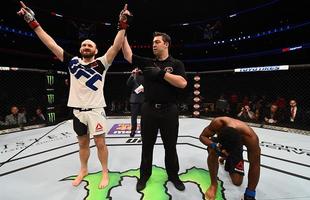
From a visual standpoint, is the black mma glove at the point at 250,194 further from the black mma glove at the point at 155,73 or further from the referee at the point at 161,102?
the black mma glove at the point at 155,73

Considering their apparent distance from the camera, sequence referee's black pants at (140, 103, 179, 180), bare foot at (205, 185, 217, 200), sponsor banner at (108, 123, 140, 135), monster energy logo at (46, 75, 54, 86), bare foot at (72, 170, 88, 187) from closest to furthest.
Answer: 1. bare foot at (205, 185, 217, 200)
2. referee's black pants at (140, 103, 179, 180)
3. bare foot at (72, 170, 88, 187)
4. sponsor banner at (108, 123, 140, 135)
5. monster energy logo at (46, 75, 54, 86)

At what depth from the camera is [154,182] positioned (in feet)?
6.49

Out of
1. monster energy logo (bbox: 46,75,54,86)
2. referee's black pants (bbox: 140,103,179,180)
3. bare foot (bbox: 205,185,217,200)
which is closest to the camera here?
bare foot (bbox: 205,185,217,200)

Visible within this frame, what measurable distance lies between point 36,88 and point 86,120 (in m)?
8.07

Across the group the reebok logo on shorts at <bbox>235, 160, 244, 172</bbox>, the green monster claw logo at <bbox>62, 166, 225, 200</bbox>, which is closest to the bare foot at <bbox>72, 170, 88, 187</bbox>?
the green monster claw logo at <bbox>62, 166, 225, 200</bbox>

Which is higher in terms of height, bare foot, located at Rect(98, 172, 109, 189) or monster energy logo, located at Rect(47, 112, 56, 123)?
monster energy logo, located at Rect(47, 112, 56, 123)

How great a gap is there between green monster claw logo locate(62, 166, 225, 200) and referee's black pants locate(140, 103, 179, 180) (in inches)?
5.4

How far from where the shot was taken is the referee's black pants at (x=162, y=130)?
181 cm

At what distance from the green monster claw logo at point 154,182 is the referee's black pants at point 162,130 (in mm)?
137

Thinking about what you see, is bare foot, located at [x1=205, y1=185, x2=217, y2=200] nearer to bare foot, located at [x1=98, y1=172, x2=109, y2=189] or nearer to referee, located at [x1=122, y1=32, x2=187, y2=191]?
referee, located at [x1=122, y1=32, x2=187, y2=191]

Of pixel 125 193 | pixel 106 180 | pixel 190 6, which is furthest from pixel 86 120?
pixel 190 6

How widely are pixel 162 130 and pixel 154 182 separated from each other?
544 mm

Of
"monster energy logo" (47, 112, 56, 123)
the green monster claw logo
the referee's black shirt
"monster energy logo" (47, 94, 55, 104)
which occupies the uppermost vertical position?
the referee's black shirt

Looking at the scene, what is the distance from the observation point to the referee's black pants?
5.94ft
